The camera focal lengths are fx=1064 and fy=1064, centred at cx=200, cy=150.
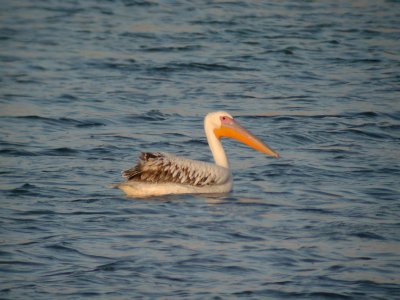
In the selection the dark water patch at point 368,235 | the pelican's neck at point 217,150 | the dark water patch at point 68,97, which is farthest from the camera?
the dark water patch at point 68,97

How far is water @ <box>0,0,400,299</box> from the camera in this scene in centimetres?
690

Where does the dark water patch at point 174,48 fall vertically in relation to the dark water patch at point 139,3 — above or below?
below

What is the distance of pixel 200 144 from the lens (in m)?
11.2

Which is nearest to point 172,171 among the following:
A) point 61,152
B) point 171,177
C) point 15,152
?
point 171,177

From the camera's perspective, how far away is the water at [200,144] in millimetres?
6898

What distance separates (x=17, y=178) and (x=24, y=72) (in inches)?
215

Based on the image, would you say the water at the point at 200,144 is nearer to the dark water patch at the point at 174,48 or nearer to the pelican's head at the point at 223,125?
the dark water patch at the point at 174,48

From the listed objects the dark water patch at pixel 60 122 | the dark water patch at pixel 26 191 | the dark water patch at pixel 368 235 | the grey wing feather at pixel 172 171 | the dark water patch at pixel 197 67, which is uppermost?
the dark water patch at pixel 197 67

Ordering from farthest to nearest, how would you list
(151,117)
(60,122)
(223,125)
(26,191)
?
(151,117)
(60,122)
(223,125)
(26,191)

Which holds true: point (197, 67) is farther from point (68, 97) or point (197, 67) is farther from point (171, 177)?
point (171, 177)

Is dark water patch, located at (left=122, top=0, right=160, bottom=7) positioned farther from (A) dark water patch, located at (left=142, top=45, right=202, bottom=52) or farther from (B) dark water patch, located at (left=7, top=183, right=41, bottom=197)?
(B) dark water patch, located at (left=7, top=183, right=41, bottom=197)

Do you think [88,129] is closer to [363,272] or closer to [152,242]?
[152,242]

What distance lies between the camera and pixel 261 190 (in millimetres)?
9266

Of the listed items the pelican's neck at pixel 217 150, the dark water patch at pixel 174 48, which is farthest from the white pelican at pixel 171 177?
the dark water patch at pixel 174 48
